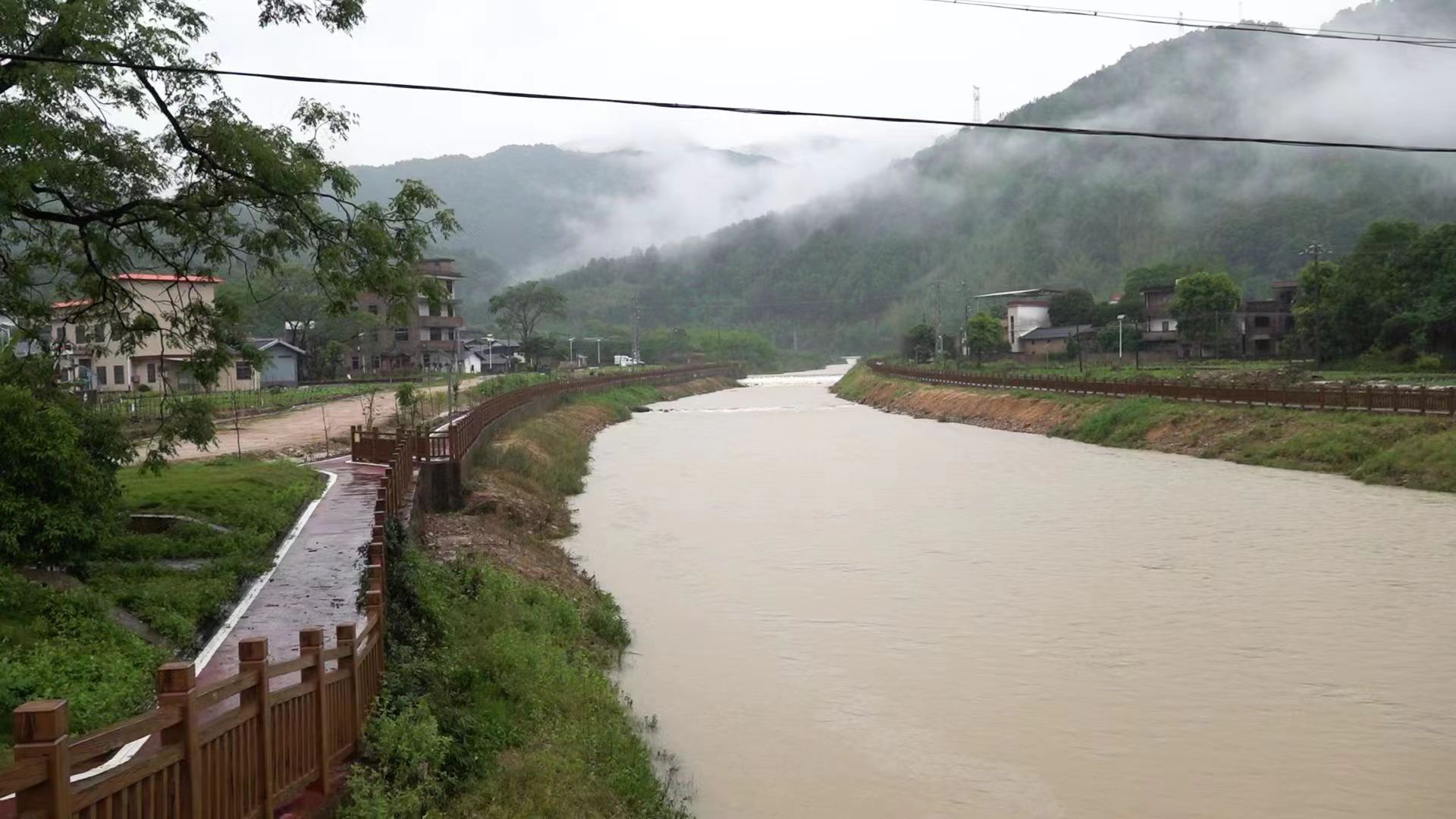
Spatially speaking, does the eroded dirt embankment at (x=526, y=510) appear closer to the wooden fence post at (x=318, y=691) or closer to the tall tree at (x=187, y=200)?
the tall tree at (x=187, y=200)

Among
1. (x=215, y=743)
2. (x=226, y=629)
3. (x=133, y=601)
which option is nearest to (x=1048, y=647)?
(x=226, y=629)

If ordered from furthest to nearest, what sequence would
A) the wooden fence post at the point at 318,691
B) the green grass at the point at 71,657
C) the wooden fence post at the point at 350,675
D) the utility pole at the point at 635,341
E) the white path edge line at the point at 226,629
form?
the utility pole at the point at 635,341 < the green grass at the point at 71,657 < the wooden fence post at the point at 350,675 < the white path edge line at the point at 226,629 < the wooden fence post at the point at 318,691

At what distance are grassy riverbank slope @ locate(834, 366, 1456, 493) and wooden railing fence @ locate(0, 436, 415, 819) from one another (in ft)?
95.2

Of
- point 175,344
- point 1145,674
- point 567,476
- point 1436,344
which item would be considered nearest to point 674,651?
point 1145,674

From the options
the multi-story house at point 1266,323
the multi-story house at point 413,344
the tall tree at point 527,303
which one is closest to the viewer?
the multi-story house at point 1266,323

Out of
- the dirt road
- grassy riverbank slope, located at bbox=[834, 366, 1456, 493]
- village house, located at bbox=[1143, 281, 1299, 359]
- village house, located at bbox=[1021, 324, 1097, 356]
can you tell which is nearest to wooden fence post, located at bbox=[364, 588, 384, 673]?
the dirt road

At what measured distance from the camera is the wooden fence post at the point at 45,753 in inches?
167

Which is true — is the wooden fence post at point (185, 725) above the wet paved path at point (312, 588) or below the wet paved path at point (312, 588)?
above

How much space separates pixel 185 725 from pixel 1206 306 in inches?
3290

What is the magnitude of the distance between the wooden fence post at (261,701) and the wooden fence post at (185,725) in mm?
754

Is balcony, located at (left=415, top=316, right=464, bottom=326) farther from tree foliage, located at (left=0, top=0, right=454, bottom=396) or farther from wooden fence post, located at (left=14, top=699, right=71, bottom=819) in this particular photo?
wooden fence post, located at (left=14, top=699, right=71, bottom=819)

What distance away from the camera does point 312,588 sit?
13.8 meters

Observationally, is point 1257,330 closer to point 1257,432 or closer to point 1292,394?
point 1292,394

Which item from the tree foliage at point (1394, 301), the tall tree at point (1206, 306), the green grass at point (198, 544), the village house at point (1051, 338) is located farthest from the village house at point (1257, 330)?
the green grass at point (198, 544)
